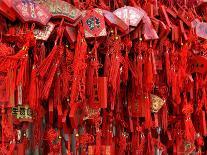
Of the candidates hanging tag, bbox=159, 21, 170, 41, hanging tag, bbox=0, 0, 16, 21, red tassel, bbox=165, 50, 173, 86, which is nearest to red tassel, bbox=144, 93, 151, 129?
red tassel, bbox=165, 50, 173, 86

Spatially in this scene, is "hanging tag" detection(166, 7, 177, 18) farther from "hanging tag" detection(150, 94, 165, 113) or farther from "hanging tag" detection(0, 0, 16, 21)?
"hanging tag" detection(0, 0, 16, 21)

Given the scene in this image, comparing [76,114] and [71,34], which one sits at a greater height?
[71,34]

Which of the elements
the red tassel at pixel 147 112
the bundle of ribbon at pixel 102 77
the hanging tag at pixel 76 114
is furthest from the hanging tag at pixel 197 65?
the hanging tag at pixel 76 114

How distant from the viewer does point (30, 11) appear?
1263 millimetres

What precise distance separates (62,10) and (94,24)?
0.11m

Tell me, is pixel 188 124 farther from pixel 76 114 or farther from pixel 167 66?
pixel 76 114

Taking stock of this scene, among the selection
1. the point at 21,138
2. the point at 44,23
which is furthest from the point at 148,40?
the point at 21,138

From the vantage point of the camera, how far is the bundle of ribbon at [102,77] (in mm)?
1276

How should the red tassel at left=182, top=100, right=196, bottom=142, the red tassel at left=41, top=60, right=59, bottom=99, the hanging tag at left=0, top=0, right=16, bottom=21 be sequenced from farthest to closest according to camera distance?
the red tassel at left=182, top=100, right=196, bottom=142, the red tassel at left=41, top=60, right=59, bottom=99, the hanging tag at left=0, top=0, right=16, bottom=21

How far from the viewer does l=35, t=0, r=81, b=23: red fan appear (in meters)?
1.33

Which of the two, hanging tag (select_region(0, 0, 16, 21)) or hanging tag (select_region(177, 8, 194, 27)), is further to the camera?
hanging tag (select_region(177, 8, 194, 27))

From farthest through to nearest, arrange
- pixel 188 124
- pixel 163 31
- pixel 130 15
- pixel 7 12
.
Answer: pixel 188 124
pixel 163 31
pixel 130 15
pixel 7 12

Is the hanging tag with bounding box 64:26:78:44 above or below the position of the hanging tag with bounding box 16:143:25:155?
above

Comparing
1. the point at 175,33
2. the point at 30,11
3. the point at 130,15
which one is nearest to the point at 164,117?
the point at 175,33
